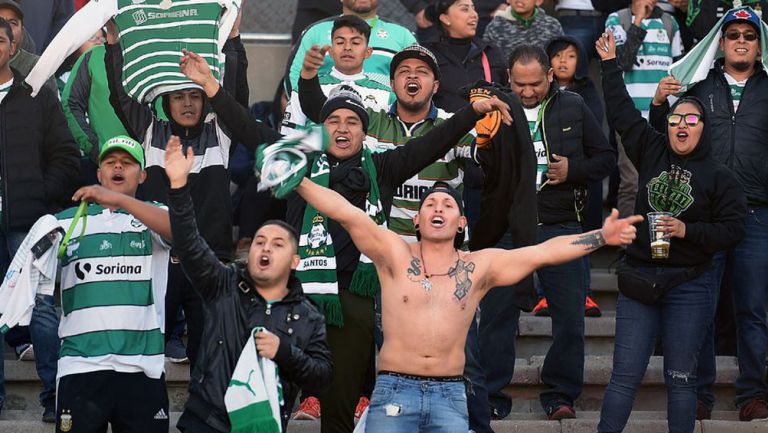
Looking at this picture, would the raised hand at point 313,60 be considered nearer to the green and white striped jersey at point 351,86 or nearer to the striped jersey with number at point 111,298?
the green and white striped jersey at point 351,86

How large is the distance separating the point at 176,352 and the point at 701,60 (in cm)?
387

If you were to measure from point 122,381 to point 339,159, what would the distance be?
5.36ft

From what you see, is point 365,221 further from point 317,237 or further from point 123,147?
point 123,147

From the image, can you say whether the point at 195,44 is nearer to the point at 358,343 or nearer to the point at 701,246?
the point at 358,343

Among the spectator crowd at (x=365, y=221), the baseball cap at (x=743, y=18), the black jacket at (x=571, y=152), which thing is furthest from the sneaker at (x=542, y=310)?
the baseball cap at (x=743, y=18)

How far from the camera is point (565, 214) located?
8.70m

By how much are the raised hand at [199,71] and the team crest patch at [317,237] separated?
99cm

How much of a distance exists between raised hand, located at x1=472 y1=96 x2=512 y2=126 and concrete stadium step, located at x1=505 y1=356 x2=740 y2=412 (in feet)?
7.10

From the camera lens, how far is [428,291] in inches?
269

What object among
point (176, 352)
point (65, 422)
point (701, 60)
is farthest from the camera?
point (701, 60)

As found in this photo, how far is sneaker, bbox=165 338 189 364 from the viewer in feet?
28.6

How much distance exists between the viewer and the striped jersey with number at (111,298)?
23.0ft

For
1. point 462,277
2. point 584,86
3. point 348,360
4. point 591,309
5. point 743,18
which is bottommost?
point 591,309

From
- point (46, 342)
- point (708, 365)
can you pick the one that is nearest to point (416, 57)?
point (708, 365)
